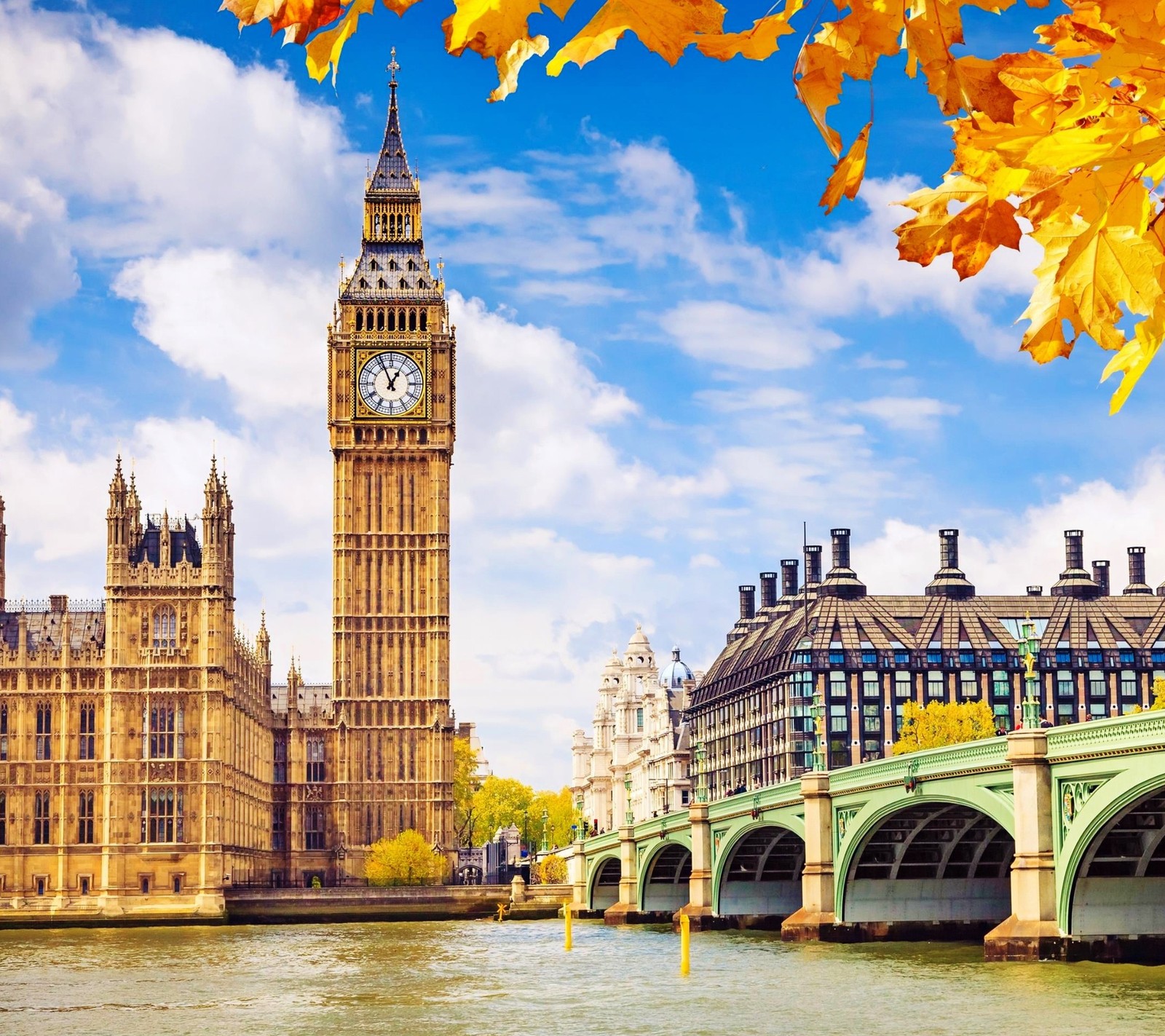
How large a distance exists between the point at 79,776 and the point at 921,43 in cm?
9925

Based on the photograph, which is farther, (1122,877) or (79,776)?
(79,776)

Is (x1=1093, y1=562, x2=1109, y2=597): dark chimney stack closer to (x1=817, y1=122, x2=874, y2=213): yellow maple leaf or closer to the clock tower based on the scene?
the clock tower

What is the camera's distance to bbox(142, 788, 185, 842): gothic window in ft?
323

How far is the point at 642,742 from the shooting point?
176 metres

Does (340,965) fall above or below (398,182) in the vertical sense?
below

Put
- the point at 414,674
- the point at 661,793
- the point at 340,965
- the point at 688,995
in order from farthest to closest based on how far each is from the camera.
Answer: the point at 661,793 → the point at 414,674 → the point at 340,965 → the point at 688,995

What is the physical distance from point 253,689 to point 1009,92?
4400 inches

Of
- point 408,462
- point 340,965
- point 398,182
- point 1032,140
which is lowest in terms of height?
point 340,965

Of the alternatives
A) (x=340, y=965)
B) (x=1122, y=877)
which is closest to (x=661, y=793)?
(x=340, y=965)

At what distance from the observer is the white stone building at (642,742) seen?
155750mm

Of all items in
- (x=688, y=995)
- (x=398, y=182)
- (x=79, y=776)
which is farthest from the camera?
(x=398, y=182)

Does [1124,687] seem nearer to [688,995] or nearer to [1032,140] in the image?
[688,995]

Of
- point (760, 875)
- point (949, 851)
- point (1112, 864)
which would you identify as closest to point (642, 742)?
point (760, 875)

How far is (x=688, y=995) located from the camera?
142 ft
